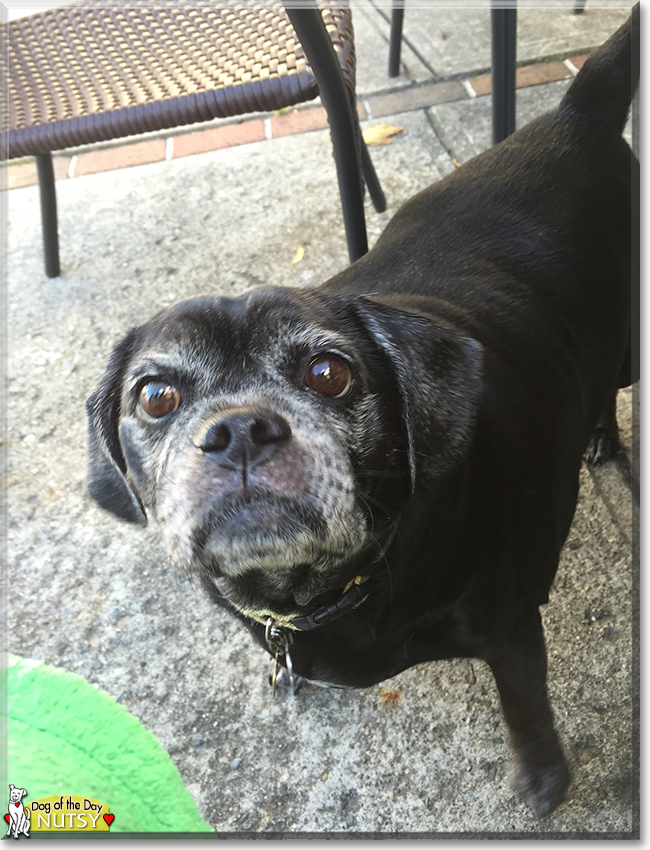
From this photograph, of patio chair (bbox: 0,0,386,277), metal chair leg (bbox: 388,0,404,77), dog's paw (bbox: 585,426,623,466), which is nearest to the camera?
patio chair (bbox: 0,0,386,277)

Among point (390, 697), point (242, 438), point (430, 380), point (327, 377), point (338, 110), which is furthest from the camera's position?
point (338, 110)

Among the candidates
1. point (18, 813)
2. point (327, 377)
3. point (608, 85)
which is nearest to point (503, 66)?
point (608, 85)

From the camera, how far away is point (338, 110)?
2250 millimetres

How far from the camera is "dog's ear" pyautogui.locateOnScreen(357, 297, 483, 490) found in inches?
56.6

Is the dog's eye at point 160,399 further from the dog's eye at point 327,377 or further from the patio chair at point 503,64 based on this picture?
the patio chair at point 503,64

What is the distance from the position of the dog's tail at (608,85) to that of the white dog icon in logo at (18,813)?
2369 mm

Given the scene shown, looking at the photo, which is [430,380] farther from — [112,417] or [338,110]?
[338,110]

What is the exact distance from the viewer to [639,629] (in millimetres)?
1990

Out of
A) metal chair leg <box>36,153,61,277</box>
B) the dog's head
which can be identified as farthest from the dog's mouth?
metal chair leg <box>36,153,61,277</box>

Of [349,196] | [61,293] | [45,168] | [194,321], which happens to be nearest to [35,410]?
[61,293]

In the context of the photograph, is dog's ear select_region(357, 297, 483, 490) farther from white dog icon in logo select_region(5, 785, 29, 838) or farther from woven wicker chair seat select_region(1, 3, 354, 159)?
white dog icon in logo select_region(5, 785, 29, 838)

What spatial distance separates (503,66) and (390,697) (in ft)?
7.55

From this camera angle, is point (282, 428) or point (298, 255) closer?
point (282, 428)

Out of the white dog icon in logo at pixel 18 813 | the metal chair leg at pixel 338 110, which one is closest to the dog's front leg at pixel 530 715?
the white dog icon in logo at pixel 18 813
